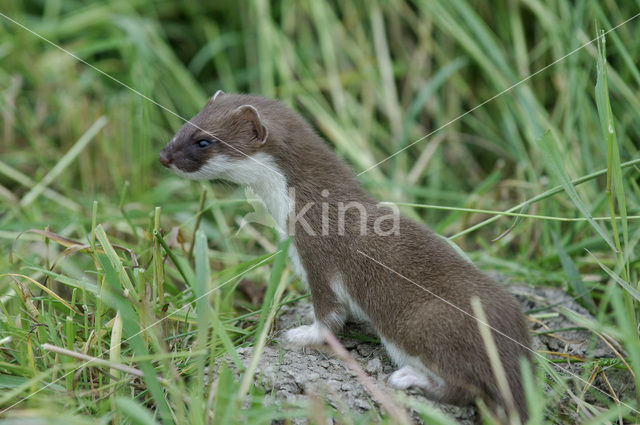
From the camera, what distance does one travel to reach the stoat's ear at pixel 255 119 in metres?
3.27

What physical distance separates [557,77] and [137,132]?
3.38 meters

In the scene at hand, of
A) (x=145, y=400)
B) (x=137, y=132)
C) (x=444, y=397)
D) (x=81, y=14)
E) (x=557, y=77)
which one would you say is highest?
(x=81, y=14)

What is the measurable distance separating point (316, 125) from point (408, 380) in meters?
3.42

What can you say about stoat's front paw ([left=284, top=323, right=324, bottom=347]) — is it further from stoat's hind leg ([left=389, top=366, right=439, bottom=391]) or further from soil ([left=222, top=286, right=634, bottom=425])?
stoat's hind leg ([left=389, top=366, right=439, bottom=391])

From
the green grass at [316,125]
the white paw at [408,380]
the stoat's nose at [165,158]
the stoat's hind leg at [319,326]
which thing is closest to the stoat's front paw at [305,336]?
the stoat's hind leg at [319,326]

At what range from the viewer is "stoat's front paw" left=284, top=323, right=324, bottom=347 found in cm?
310

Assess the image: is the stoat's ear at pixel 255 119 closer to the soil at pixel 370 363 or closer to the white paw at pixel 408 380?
the soil at pixel 370 363

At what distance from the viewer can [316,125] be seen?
5.87m

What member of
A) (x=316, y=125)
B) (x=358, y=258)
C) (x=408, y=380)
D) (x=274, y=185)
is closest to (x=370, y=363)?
(x=408, y=380)

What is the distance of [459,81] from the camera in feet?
19.3

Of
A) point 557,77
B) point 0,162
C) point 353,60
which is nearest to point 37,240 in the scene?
point 0,162

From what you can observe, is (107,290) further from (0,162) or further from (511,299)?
(0,162)

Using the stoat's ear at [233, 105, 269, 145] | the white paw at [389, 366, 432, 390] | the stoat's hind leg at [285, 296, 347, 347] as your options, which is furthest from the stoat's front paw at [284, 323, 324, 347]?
the stoat's ear at [233, 105, 269, 145]

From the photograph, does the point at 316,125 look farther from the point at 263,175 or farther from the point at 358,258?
the point at 358,258
